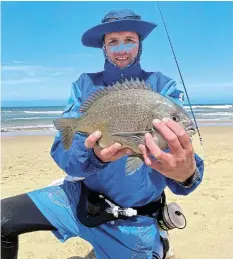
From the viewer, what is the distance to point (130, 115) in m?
2.27

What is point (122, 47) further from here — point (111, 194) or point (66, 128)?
point (111, 194)

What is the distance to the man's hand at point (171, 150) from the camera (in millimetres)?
2023

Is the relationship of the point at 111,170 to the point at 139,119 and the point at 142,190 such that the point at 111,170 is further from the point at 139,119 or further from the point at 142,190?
the point at 139,119

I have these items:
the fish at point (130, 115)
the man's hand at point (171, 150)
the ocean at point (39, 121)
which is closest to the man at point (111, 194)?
the fish at point (130, 115)

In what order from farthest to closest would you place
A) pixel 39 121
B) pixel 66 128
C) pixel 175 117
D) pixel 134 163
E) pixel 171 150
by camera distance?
pixel 39 121, pixel 66 128, pixel 134 163, pixel 175 117, pixel 171 150

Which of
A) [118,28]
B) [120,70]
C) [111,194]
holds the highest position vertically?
[118,28]

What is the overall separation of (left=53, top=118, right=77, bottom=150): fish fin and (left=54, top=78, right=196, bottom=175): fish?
2.9 inches

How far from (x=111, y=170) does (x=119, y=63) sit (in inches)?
34.4

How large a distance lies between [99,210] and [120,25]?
4.86 feet

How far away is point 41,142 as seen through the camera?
44.2 ft

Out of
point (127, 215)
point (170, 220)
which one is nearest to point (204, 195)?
point (170, 220)

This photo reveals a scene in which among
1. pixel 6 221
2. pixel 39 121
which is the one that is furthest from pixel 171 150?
pixel 39 121

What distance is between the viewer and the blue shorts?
3.05 m

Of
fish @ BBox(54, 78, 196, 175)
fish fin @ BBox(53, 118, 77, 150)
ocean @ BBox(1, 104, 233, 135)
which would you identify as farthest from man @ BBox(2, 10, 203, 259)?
ocean @ BBox(1, 104, 233, 135)
